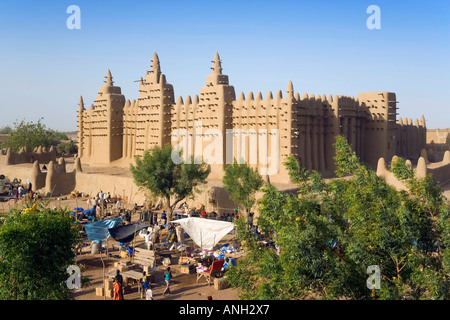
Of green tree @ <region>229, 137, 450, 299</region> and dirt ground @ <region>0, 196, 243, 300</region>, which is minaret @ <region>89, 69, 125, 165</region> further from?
green tree @ <region>229, 137, 450, 299</region>

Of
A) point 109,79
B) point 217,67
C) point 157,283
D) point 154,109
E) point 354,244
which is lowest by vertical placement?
point 157,283

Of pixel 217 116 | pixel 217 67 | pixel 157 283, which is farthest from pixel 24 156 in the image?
pixel 157 283

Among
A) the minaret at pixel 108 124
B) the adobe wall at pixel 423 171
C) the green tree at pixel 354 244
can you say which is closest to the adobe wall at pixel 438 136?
the adobe wall at pixel 423 171

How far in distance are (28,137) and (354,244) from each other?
57.3 metres

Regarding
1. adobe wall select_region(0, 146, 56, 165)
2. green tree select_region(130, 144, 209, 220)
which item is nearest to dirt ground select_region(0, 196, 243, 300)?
green tree select_region(130, 144, 209, 220)

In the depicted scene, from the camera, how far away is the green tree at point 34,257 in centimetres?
1005

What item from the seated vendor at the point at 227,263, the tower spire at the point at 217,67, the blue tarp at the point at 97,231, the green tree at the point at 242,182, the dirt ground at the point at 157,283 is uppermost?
the tower spire at the point at 217,67

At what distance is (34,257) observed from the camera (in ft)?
34.1

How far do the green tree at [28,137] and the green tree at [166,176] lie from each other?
38.8 metres

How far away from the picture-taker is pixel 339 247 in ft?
31.5

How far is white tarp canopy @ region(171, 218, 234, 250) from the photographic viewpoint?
18.5m

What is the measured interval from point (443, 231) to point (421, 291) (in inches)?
48.3

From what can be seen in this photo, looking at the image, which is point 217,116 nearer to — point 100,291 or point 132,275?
point 132,275

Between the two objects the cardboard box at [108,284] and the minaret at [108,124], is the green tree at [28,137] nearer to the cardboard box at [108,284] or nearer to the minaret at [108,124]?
the minaret at [108,124]
